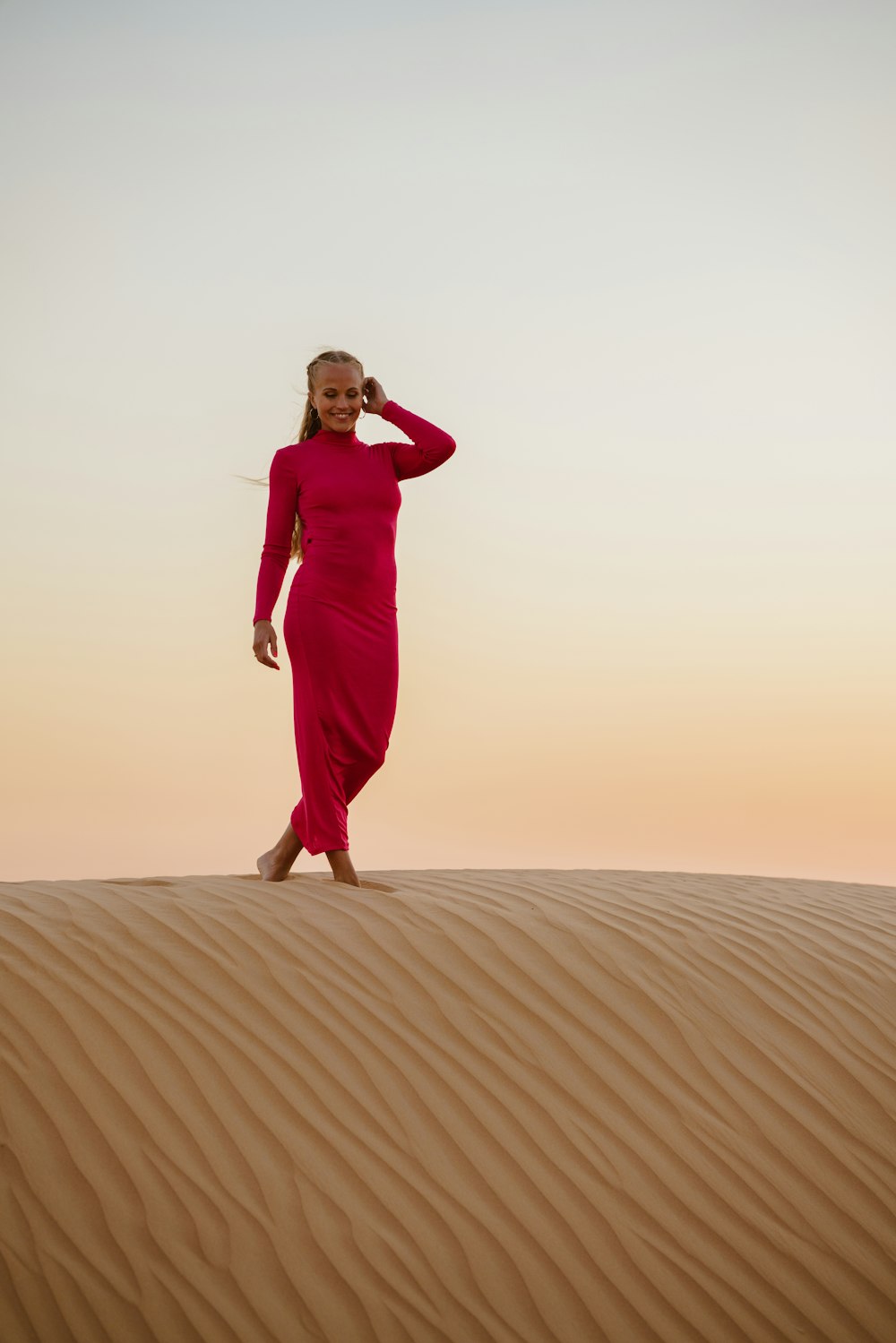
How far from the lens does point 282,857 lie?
18.3ft

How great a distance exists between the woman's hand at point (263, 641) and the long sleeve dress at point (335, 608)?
5 cm

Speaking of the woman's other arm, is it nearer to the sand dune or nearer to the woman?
the woman

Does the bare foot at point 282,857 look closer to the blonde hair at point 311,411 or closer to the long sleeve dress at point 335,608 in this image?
the long sleeve dress at point 335,608

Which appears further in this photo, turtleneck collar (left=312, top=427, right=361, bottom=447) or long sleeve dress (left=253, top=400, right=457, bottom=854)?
turtleneck collar (left=312, top=427, right=361, bottom=447)

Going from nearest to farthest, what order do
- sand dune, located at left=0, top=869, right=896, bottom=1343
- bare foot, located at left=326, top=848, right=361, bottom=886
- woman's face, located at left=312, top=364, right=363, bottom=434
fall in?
sand dune, located at left=0, top=869, right=896, bottom=1343 < bare foot, located at left=326, top=848, right=361, bottom=886 < woman's face, located at left=312, top=364, right=363, bottom=434

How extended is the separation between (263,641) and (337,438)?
3.43 ft

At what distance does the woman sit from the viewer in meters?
5.34

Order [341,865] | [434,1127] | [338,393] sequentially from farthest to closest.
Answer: [338,393]
[341,865]
[434,1127]

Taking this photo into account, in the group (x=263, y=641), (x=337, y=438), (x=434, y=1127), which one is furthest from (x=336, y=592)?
(x=434, y=1127)

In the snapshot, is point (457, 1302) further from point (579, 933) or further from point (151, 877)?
point (151, 877)

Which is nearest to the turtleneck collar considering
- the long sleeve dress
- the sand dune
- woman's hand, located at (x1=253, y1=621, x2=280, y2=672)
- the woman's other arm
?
the long sleeve dress

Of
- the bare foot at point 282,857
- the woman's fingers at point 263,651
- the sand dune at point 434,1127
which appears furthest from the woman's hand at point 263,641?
the sand dune at point 434,1127

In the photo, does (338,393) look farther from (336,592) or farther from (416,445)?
(336,592)

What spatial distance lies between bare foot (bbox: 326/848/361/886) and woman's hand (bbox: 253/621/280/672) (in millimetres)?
882
